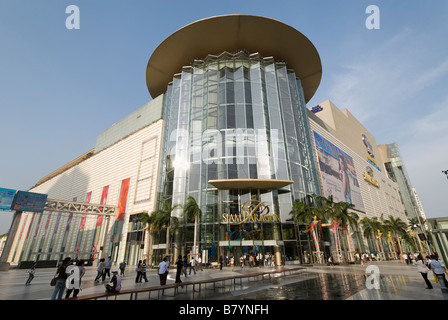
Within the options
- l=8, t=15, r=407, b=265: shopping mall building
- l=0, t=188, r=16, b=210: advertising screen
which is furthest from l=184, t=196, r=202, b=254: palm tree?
l=0, t=188, r=16, b=210: advertising screen

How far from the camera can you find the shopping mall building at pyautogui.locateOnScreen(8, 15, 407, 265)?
27.4m

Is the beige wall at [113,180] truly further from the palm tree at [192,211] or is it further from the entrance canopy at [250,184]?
the entrance canopy at [250,184]

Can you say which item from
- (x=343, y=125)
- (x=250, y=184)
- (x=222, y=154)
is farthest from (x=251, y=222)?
(x=343, y=125)

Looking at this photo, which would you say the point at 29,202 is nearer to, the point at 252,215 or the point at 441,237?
the point at 252,215

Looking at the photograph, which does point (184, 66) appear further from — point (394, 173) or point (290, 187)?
point (394, 173)

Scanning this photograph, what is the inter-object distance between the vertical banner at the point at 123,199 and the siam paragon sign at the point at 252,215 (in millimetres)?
22670

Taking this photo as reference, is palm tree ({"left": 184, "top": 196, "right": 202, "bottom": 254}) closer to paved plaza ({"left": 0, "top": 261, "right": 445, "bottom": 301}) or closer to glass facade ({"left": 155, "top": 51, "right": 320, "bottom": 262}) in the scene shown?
glass facade ({"left": 155, "top": 51, "right": 320, "bottom": 262})

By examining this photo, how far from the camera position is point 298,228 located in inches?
1105

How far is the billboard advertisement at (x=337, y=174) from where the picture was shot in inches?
1708

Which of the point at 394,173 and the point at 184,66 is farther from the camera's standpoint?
the point at 394,173

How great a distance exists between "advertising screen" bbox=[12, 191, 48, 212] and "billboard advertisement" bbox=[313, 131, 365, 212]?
43804 millimetres
